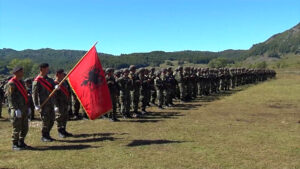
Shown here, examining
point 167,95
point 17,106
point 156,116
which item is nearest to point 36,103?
point 17,106

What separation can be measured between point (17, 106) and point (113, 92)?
4.51m

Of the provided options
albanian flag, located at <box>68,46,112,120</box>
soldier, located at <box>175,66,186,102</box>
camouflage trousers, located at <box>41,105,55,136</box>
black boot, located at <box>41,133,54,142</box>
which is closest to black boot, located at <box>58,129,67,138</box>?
black boot, located at <box>41,133,54,142</box>

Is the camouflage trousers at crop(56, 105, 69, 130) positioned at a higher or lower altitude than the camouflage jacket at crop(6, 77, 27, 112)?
lower

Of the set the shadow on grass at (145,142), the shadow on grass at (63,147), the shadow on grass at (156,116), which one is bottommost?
the shadow on grass at (63,147)

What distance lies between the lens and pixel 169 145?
320 inches

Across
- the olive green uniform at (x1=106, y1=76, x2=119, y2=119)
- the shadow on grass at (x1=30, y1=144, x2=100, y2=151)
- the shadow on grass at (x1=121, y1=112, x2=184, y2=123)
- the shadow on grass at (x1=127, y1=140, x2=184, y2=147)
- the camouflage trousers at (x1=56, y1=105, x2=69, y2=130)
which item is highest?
the olive green uniform at (x1=106, y1=76, x2=119, y2=119)

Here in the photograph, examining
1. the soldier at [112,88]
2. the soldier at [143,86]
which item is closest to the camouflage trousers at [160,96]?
the soldier at [143,86]

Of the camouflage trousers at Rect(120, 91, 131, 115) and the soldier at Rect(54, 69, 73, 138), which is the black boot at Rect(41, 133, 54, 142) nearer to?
the soldier at Rect(54, 69, 73, 138)

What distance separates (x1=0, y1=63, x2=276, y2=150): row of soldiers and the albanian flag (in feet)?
1.98

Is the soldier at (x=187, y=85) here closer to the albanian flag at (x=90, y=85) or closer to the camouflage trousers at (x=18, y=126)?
the albanian flag at (x=90, y=85)

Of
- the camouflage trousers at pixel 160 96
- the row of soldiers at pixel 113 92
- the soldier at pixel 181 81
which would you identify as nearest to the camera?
the row of soldiers at pixel 113 92

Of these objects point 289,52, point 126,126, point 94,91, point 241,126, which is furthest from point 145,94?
point 289,52

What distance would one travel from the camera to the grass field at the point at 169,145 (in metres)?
6.66

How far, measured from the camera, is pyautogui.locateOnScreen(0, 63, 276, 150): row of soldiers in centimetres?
784
